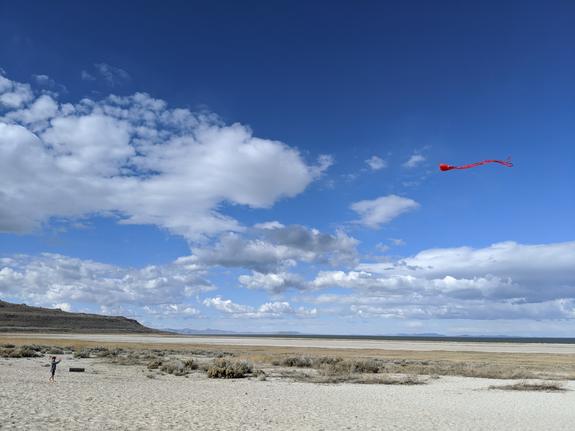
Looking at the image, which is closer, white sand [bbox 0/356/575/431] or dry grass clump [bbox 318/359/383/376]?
white sand [bbox 0/356/575/431]

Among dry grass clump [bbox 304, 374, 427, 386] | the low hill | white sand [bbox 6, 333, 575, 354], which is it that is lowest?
dry grass clump [bbox 304, 374, 427, 386]

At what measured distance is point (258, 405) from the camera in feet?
66.4

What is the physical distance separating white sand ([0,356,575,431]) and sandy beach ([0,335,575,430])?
3 cm

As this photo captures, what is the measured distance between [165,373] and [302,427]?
19225 mm

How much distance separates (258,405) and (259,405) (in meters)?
0.04

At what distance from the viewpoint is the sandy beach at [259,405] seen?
15.8 m

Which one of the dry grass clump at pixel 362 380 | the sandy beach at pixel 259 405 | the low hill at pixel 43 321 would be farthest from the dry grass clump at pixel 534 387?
the low hill at pixel 43 321

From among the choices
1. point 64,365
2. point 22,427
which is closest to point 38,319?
point 64,365

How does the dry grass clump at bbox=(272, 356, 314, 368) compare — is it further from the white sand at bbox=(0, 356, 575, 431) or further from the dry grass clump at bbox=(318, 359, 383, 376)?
the white sand at bbox=(0, 356, 575, 431)

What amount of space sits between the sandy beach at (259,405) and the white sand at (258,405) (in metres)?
0.03

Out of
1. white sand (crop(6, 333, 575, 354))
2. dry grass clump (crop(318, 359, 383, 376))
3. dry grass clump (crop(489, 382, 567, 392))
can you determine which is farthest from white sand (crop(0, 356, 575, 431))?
white sand (crop(6, 333, 575, 354))

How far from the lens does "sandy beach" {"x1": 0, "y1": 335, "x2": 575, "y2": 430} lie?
1579cm

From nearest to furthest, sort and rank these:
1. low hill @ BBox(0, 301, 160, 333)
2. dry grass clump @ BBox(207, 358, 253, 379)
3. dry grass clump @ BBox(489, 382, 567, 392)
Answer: dry grass clump @ BBox(489, 382, 567, 392) < dry grass clump @ BBox(207, 358, 253, 379) < low hill @ BBox(0, 301, 160, 333)

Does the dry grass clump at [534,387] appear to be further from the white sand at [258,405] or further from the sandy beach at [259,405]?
the white sand at [258,405]
